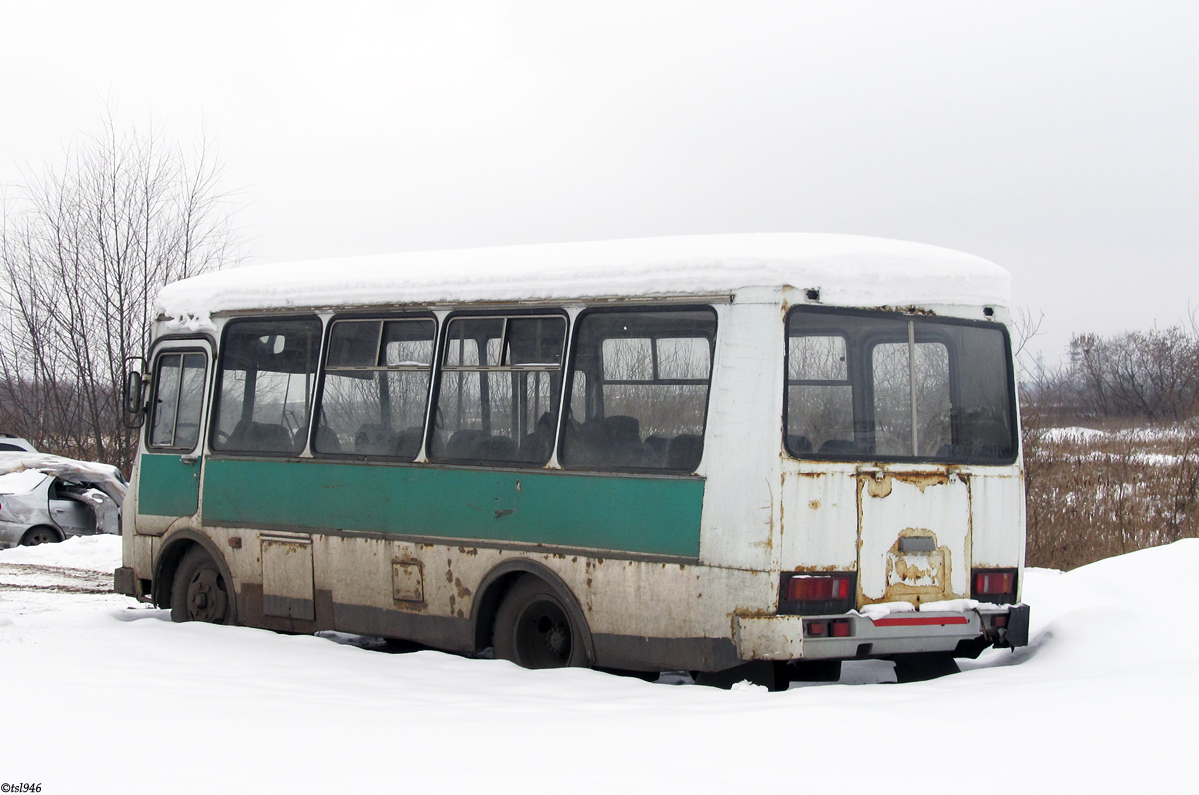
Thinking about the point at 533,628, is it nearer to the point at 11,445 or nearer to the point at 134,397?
the point at 134,397

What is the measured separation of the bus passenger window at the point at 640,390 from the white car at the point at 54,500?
13073mm

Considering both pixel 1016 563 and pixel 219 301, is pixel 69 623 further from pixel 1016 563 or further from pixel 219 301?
pixel 1016 563

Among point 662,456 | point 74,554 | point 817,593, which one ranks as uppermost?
point 662,456

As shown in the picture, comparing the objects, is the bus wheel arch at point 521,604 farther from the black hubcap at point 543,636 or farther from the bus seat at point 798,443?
the bus seat at point 798,443

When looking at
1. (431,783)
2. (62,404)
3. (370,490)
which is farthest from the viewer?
(62,404)

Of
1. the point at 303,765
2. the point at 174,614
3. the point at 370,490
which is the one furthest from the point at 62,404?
the point at 303,765

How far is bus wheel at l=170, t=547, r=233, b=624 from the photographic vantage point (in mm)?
10367

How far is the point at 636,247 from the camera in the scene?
7969 millimetres

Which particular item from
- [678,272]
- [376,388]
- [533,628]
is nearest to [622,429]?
[678,272]

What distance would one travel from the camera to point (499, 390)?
841 centimetres

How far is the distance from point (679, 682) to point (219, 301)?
16.0 feet

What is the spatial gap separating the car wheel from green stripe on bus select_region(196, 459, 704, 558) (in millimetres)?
9498

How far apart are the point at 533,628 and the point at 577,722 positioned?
7.53 feet

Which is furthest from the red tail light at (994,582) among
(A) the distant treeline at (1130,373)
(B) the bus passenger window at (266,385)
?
(A) the distant treeline at (1130,373)
